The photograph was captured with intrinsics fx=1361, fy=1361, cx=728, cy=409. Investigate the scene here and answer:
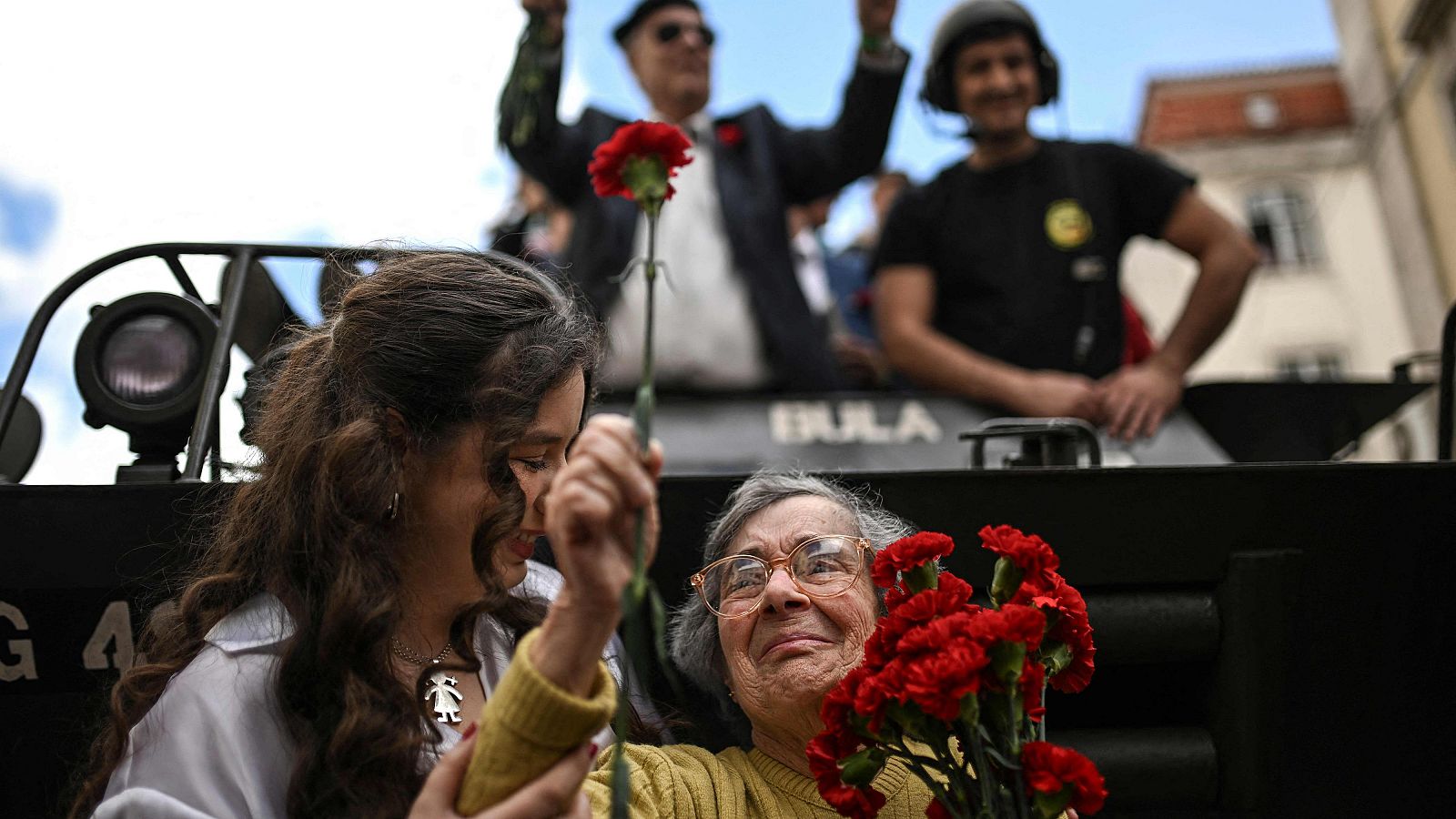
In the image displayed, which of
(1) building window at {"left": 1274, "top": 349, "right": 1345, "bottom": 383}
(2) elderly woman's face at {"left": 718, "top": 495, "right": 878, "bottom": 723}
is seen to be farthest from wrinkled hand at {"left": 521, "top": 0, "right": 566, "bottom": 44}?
(1) building window at {"left": 1274, "top": 349, "right": 1345, "bottom": 383}

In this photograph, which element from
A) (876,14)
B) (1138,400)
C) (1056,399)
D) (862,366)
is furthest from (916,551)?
(862,366)

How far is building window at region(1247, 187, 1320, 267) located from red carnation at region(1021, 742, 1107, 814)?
77.8 feet

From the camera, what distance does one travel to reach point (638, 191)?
1520 mm

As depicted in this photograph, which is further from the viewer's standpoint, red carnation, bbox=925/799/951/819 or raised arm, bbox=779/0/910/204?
raised arm, bbox=779/0/910/204

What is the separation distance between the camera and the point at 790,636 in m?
2.31

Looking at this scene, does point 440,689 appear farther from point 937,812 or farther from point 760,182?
point 760,182

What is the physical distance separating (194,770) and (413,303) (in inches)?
31.1

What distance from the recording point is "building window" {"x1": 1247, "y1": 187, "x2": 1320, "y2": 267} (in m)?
23.7

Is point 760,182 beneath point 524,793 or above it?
above

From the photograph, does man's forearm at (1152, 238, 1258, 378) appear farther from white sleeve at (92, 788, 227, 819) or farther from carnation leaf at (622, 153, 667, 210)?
white sleeve at (92, 788, 227, 819)

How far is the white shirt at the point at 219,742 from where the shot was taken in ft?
6.04

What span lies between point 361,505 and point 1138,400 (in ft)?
7.70

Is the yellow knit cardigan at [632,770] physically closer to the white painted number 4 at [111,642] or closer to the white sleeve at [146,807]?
the white sleeve at [146,807]

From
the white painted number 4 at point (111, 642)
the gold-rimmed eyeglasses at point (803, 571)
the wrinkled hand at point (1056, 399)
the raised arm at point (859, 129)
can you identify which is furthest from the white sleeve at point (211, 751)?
the raised arm at point (859, 129)
